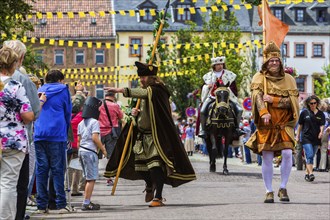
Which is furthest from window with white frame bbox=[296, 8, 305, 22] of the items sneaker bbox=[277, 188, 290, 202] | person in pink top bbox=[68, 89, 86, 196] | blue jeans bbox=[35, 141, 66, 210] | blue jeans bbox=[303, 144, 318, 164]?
blue jeans bbox=[35, 141, 66, 210]

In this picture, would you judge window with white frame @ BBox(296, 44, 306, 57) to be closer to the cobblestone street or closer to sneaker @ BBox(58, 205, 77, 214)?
the cobblestone street

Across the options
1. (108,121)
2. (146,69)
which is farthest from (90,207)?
(108,121)

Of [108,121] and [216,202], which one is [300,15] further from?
[216,202]

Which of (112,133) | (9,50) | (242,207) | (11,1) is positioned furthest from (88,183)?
(11,1)

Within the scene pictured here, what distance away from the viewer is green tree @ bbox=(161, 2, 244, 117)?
6962cm

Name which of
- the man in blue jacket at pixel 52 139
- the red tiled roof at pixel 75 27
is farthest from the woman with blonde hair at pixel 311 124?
the red tiled roof at pixel 75 27

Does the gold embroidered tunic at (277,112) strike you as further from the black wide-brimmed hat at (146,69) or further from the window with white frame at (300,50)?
the window with white frame at (300,50)

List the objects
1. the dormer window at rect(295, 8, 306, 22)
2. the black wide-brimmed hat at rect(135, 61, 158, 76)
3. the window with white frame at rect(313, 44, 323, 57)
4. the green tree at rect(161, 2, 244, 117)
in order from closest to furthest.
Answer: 1. the black wide-brimmed hat at rect(135, 61, 158, 76)
2. the green tree at rect(161, 2, 244, 117)
3. the window with white frame at rect(313, 44, 323, 57)
4. the dormer window at rect(295, 8, 306, 22)

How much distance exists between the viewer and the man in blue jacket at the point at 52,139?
1378cm

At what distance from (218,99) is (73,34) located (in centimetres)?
7202

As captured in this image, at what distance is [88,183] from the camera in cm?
1427

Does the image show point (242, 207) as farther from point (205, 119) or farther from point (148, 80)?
point (205, 119)

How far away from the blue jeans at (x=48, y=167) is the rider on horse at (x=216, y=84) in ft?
31.1

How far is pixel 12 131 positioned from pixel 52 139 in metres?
4.11
